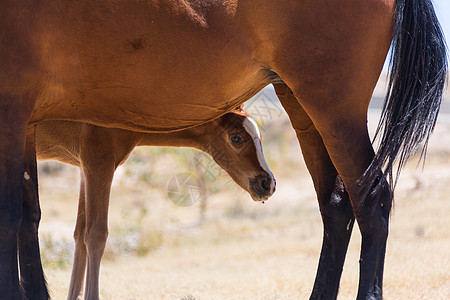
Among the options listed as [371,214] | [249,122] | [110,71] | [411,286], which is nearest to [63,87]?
[110,71]

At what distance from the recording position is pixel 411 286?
18.3 feet

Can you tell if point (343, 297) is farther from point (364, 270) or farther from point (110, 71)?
point (110, 71)

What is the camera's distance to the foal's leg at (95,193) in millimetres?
5316

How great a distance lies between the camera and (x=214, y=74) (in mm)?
4133

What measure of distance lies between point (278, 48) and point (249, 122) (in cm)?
245

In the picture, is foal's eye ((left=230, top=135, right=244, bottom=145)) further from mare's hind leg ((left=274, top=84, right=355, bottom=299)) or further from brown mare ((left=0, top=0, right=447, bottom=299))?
brown mare ((left=0, top=0, right=447, bottom=299))

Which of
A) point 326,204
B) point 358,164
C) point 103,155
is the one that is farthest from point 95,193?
point 358,164

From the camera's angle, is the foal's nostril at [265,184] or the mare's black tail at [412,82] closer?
the mare's black tail at [412,82]

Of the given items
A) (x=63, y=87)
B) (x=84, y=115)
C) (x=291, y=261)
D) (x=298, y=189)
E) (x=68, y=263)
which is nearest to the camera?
(x=63, y=87)

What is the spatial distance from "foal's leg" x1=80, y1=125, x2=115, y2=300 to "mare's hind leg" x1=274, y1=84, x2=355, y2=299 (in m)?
1.73

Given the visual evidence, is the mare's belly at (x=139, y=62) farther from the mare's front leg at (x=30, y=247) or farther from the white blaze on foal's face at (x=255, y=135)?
the white blaze on foal's face at (x=255, y=135)

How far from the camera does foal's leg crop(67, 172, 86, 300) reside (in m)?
5.55

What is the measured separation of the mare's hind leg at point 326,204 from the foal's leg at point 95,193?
68.0 inches

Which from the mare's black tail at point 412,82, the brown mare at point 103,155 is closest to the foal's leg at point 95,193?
the brown mare at point 103,155
